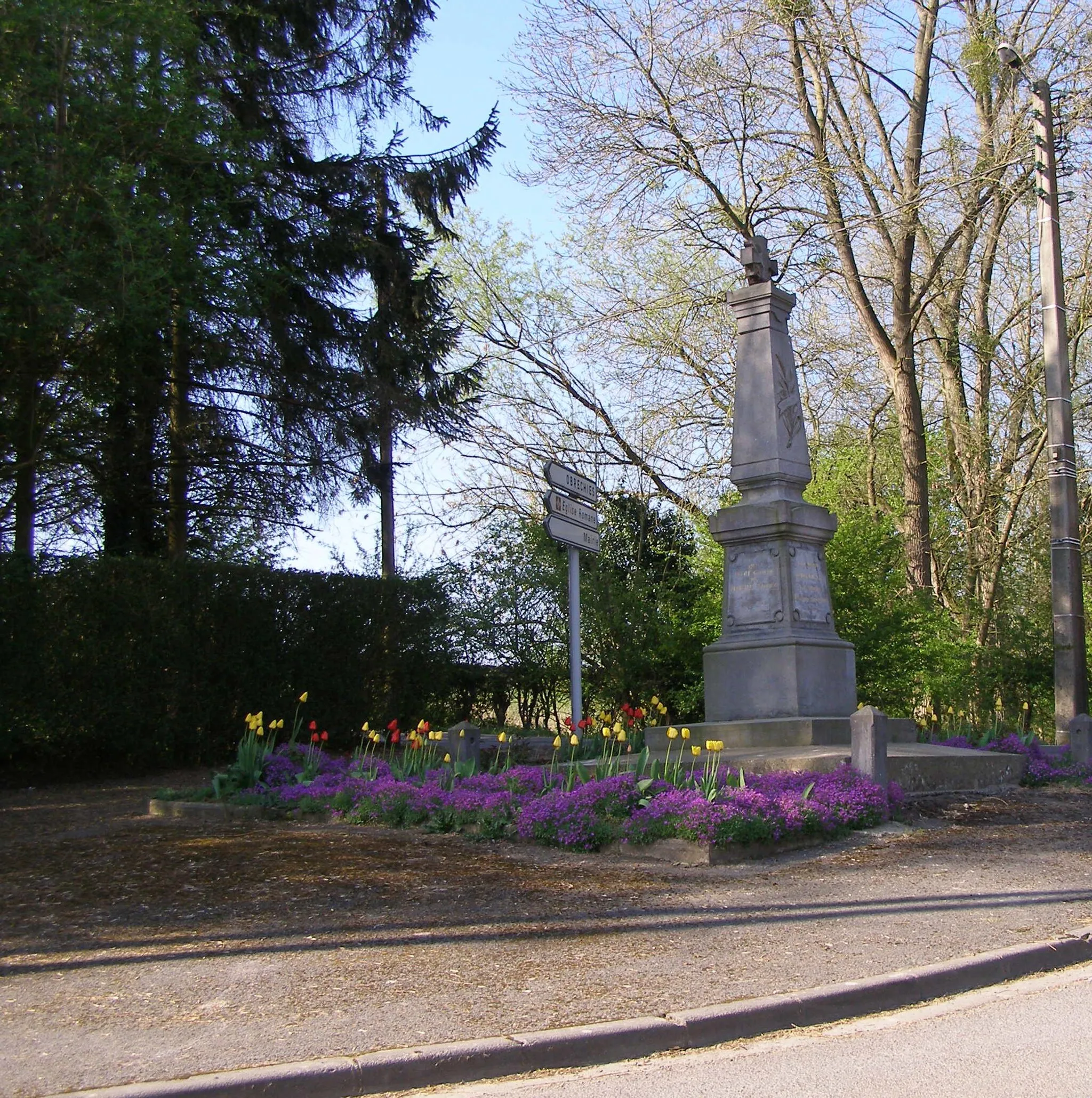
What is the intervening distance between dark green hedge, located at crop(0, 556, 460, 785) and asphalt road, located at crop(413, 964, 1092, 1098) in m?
10.2

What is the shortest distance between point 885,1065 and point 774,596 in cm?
844

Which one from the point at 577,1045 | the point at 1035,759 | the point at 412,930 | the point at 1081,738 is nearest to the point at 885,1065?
the point at 577,1045

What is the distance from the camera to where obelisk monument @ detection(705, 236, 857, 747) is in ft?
40.4

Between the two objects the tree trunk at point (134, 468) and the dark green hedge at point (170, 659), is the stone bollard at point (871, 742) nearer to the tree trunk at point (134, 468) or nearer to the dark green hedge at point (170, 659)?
the dark green hedge at point (170, 659)

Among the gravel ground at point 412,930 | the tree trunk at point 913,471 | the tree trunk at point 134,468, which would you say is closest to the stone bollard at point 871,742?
the gravel ground at point 412,930

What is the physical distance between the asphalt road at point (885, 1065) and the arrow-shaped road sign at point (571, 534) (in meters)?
6.47

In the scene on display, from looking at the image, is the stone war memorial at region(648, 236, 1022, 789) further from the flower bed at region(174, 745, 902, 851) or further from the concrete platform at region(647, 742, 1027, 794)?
the flower bed at region(174, 745, 902, 851)

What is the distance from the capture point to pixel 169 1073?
4.04 meters

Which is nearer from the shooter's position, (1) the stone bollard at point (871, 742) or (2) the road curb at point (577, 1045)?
(2) the road curb at point (577, 1045)

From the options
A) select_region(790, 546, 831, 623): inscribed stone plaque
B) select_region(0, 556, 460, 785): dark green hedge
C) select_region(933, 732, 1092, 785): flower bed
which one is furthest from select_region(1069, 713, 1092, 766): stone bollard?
select_region(0, 556, 460, 785): dark green hedge

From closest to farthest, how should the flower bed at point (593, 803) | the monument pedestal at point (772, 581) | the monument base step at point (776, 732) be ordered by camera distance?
the flower bed at point (593, 803) → the monument base step at point (776, 732) → the monument pedestal at point (772, 581)

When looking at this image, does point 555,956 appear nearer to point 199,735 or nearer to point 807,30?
point 199,735

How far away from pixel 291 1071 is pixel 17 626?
33.1 ft

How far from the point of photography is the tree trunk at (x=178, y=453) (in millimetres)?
16891
